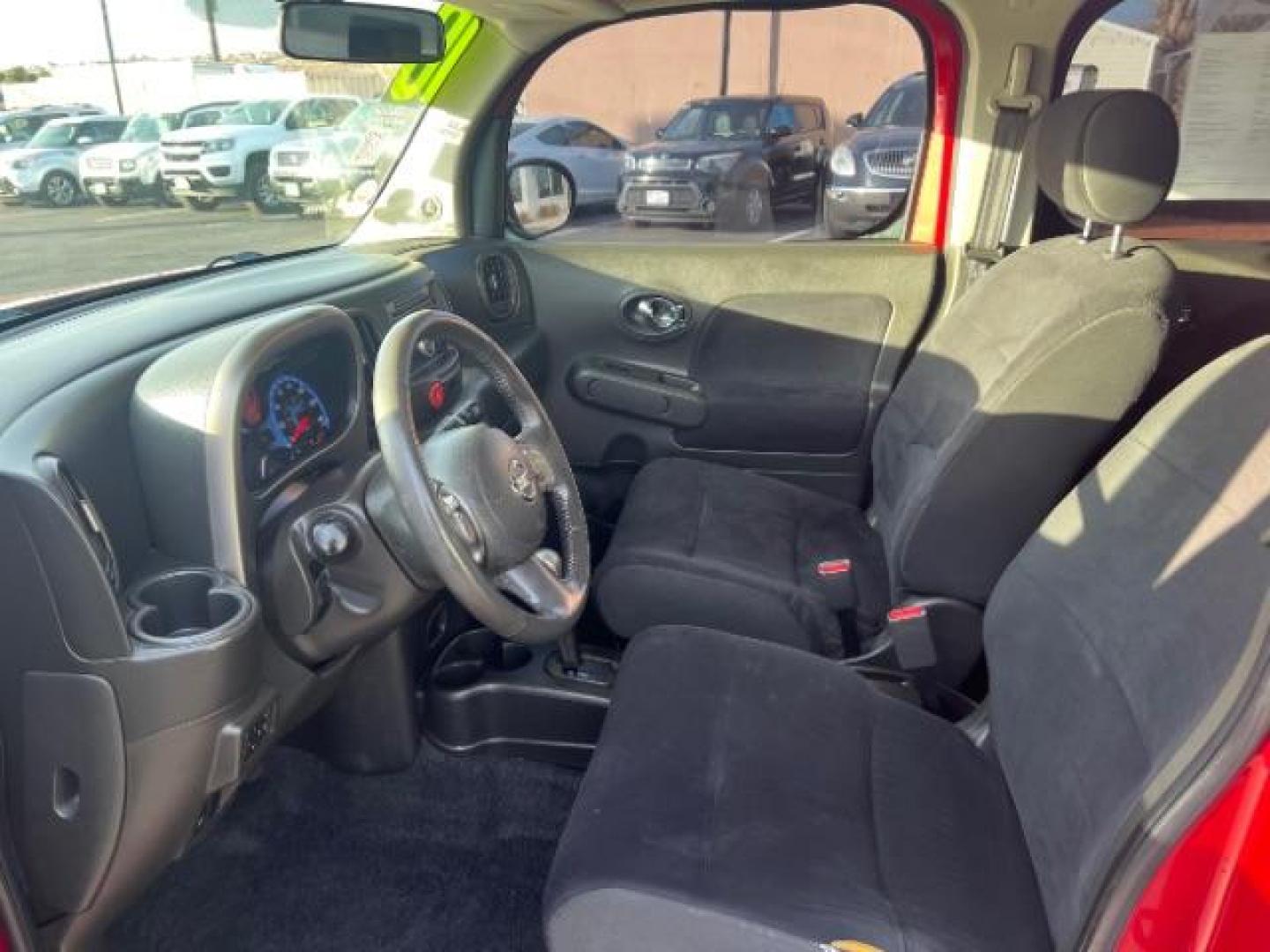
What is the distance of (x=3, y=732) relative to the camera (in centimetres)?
114

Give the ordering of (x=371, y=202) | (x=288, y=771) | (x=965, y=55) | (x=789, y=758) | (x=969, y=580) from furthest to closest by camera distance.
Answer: (x=371, y=202) → (x=965, y=55) → (x=288, y=771) → (x=969, y=580) → (x=789, y=758)

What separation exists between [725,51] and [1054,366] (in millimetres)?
1535

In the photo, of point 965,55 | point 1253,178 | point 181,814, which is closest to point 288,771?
point 181,814

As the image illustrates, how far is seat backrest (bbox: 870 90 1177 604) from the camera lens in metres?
1.70

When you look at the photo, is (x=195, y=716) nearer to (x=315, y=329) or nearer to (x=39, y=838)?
(x=39, y=838)

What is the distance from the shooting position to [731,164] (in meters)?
3.10

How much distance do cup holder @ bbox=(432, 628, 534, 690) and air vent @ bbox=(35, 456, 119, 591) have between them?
0.99 m

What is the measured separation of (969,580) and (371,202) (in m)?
1.73

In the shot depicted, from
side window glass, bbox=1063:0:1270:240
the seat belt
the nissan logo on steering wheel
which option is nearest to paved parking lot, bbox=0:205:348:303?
the nissan logo on steering wheel

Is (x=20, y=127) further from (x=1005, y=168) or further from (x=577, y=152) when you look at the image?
(x=1005, y=168)

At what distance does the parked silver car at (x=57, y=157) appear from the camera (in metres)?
2.81

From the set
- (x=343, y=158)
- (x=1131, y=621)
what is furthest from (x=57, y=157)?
(x=1131, y=621)

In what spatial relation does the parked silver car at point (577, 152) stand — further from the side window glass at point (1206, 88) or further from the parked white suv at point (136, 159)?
the side window glass at point (1206, 88)

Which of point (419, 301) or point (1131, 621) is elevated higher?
point (419, 301)
